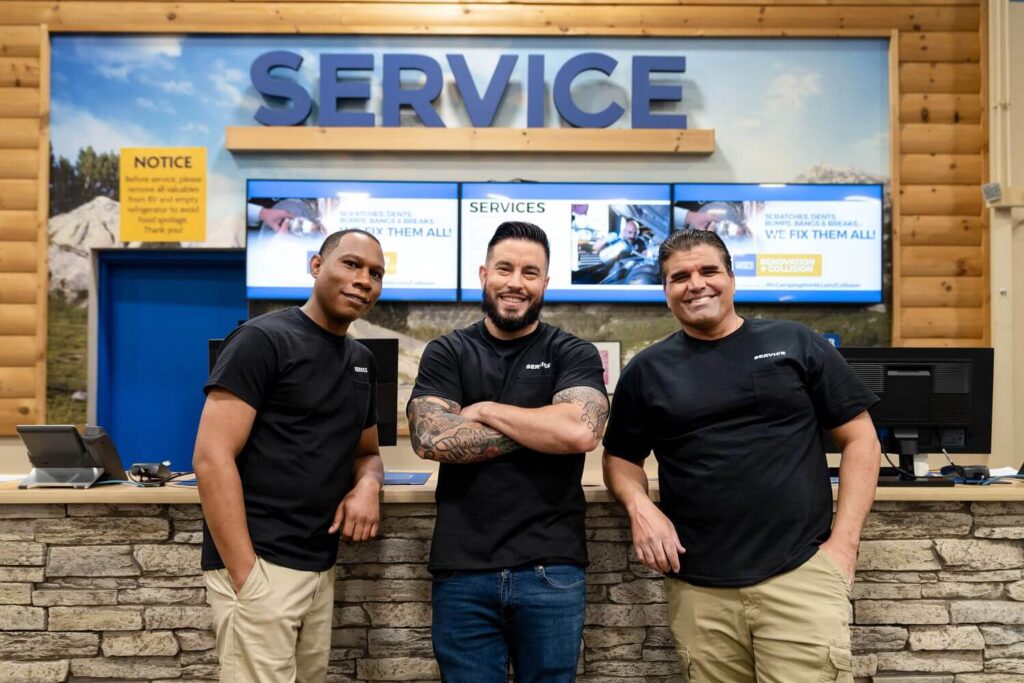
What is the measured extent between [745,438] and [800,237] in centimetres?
297

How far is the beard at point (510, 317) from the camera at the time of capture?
5.70 feet

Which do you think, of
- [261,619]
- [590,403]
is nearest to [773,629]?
[590,403]

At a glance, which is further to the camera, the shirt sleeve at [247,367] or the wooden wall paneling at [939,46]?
the wooden wall paneling at [939,46]

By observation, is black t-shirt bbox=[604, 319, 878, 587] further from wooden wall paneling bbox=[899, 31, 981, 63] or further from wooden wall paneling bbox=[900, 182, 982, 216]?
wooden wall paneling bbox=[899, 31, 981, 63]

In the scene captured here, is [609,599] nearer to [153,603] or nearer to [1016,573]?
[1016,573]

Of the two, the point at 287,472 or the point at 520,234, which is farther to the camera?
the point at 520,234

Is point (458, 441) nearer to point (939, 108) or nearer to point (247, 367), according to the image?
point (247, 367)

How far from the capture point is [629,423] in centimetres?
184

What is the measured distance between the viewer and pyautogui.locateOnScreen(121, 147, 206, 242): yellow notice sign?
4.28 meters

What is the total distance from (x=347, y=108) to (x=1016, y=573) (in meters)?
4.12

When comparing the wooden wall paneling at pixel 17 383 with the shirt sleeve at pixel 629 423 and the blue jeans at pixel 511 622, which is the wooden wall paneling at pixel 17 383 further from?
the shirt sleeve at pixel 629 423

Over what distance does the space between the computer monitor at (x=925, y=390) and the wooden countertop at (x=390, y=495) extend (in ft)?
1.22

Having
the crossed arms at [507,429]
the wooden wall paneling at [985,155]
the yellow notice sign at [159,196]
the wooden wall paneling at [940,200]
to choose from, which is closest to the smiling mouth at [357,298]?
the crossed arms at [507,429]

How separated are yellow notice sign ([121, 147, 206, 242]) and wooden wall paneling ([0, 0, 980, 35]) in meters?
0.83
